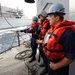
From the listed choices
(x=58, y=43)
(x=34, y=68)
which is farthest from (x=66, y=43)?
(x=34, y=68)

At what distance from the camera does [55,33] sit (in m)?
1.59

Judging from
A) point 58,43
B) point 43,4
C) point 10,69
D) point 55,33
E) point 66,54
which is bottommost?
point 10,69

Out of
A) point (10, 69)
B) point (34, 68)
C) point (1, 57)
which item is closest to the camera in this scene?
point (34, 68)

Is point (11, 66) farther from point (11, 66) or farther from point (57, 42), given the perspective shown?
point (57, 42)

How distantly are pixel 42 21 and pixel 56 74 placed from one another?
6.53 feet

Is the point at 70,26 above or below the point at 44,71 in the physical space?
above

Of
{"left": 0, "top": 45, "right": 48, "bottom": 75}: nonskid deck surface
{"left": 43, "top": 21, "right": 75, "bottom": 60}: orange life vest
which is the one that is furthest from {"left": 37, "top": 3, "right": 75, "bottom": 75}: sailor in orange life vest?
{"left": 0, "top": 45, "right": 48, "bottom": 75}: nonskid deck surface

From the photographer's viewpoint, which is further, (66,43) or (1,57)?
(1,57)

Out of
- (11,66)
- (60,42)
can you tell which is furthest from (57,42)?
(11,66)

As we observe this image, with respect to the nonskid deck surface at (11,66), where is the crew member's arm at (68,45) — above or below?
above

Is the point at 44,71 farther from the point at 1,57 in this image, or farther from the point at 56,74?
the point at 1,57

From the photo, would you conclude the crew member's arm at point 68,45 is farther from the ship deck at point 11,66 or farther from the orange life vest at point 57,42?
the ship deck at point 11,66

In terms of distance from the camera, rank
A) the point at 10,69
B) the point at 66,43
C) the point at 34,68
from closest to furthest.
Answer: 1. the point at 66,43
2. the point at 34,68
3. the point at 10,69

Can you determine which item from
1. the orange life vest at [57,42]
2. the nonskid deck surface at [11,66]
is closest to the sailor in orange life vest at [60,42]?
the orange life vest at [57,42]
